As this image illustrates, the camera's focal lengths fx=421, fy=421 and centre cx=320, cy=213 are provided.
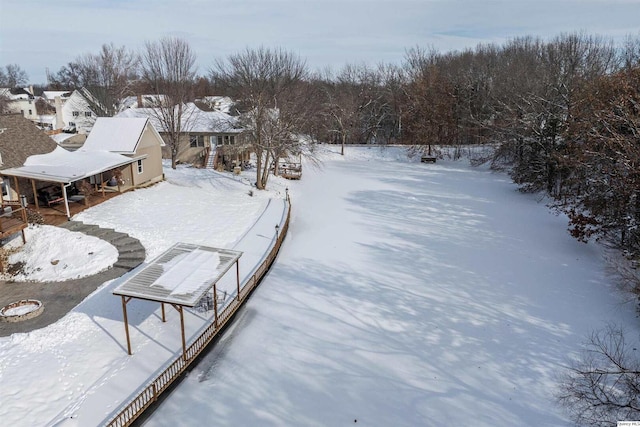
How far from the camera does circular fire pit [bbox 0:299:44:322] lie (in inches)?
470

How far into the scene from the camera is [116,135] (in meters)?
26.5

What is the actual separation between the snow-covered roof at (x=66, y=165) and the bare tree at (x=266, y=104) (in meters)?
8.31

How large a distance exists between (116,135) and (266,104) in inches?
392

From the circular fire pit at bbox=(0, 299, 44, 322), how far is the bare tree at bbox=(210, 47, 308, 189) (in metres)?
18.3

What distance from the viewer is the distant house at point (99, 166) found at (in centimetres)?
1966

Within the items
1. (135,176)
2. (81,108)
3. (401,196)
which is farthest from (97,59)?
(401,196)

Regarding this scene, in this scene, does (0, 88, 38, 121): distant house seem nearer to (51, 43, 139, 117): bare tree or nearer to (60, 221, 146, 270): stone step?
(51, 43, 139, 117): bare tree

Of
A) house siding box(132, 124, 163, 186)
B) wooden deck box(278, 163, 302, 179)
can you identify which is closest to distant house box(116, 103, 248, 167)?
wooden deck box(278, 163, 302, 179)

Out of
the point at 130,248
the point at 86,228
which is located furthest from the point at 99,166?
the point at 130,248

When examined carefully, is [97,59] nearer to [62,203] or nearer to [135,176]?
[135,176]

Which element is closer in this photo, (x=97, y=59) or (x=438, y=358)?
(x=438, y=358)

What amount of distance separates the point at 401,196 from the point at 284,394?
21330 mm

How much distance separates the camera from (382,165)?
43.3 metres

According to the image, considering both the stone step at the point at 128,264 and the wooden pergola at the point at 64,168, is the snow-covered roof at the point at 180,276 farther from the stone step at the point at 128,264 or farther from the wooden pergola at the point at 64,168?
the wooden pergola at the point at 64,168
